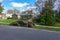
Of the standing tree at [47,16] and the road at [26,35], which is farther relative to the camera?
the standing tree at [47,16]

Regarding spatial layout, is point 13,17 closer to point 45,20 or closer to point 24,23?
point 24,23

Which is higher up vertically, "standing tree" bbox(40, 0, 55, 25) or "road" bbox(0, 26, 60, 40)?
"standing tree" bbox(40, 0, 55, 25)

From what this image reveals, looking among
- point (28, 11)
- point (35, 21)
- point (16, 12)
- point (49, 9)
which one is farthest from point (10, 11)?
point (49, 9)

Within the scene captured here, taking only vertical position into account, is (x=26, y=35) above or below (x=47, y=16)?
below

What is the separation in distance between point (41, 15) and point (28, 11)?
79.8 inches

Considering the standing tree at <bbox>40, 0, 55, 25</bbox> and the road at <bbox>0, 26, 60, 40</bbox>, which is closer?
the road at <bbox>0, 26, 60, 40</bbox>

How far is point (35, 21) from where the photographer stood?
58.0 feet

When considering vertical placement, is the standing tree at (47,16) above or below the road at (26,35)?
above

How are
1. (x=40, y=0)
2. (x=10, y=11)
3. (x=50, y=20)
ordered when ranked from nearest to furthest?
1. (x=50, y=20)
2. (x=40, y=0)
3. (x=10, y=11)

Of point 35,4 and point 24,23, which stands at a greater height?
point 35,4

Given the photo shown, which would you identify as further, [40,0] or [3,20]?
[3,20]

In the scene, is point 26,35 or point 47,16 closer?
point 26,35

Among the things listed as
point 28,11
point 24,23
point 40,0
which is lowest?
point 24,23

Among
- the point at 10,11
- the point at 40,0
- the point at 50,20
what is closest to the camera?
the point at 50,20
